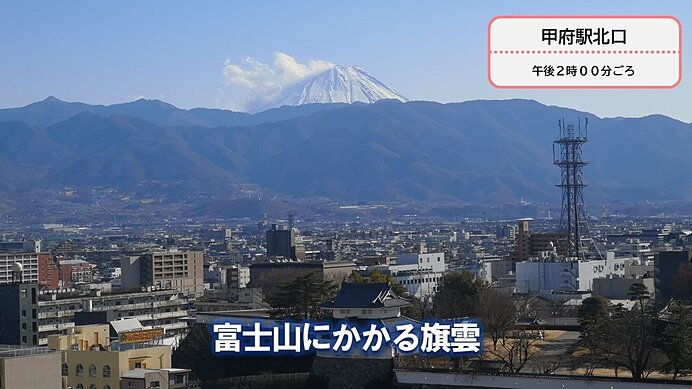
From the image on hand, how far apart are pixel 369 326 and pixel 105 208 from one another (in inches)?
5591

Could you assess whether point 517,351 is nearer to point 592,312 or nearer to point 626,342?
point 626,342

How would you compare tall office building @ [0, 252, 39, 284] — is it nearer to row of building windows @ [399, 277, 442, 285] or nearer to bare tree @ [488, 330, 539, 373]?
row of building windows @ [399, 277, 442, 285]

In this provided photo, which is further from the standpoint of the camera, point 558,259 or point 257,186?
point 257,186

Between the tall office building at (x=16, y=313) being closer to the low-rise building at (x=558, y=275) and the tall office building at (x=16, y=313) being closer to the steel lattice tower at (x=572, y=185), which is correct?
the low-rise building at (x=558, y=275)

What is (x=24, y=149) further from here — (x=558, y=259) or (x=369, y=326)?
(x=369, y=326)

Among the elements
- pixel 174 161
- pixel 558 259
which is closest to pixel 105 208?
pixel 174 161

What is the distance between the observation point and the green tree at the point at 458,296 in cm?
2448

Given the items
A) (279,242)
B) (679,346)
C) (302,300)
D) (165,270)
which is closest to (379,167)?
(279,242)

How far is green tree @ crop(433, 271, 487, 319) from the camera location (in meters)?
24.5

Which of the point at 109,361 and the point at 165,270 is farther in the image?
the point at 165,270

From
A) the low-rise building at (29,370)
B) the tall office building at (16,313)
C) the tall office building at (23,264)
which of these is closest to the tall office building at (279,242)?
the tall office building at (23,264)

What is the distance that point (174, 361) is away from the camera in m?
21.2

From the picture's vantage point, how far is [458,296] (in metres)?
25.9

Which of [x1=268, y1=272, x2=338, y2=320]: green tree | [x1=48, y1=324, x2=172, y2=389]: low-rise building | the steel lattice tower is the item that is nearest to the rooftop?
[x1=268, y1=272, x2=338, y2=320]: green tree
